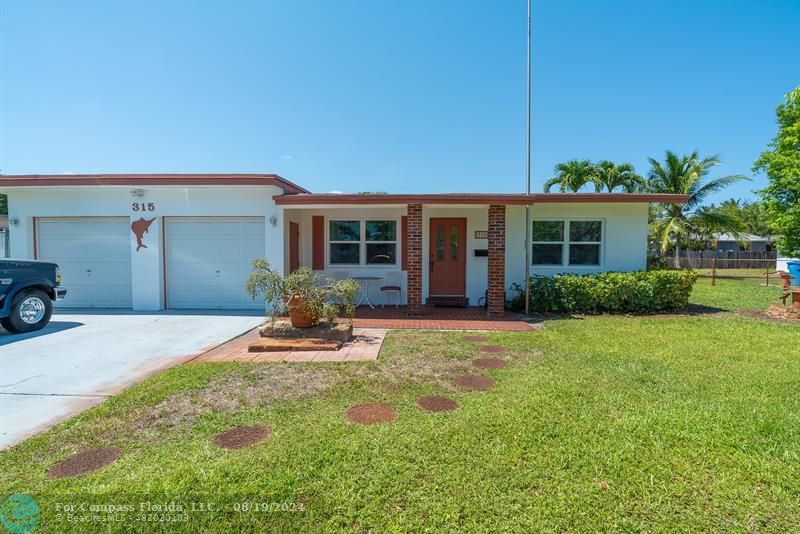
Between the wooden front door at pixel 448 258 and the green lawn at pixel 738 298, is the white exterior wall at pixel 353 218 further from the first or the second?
the green lawn at pixel 738 298

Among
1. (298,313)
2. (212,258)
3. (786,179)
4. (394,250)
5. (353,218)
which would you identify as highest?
(786,179)

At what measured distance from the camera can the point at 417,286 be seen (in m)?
8.84

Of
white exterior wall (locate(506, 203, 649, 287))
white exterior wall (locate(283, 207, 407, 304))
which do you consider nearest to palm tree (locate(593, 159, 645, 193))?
white exterior wall (locate(506, 203, 649, 287))

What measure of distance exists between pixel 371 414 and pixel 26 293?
7.52m

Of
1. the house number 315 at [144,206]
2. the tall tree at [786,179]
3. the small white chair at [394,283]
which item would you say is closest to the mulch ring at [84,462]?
the small white chair at [394,283]

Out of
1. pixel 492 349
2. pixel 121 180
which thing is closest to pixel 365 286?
pixel 492 349

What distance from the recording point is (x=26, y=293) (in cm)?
716

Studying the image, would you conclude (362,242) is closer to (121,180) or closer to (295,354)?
(295,354)

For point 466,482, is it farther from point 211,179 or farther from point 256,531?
point 211,179

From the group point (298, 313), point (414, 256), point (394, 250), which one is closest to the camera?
point (298, 313)

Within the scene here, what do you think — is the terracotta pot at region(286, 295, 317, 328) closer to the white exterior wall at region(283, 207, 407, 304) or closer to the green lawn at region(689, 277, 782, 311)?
the white exterior wall at region(283, 207, 407, 304)

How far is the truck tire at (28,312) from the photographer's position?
22.8 feet

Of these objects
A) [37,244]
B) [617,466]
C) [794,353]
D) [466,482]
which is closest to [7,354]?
[37,244]

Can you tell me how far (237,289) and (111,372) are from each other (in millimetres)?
4653
